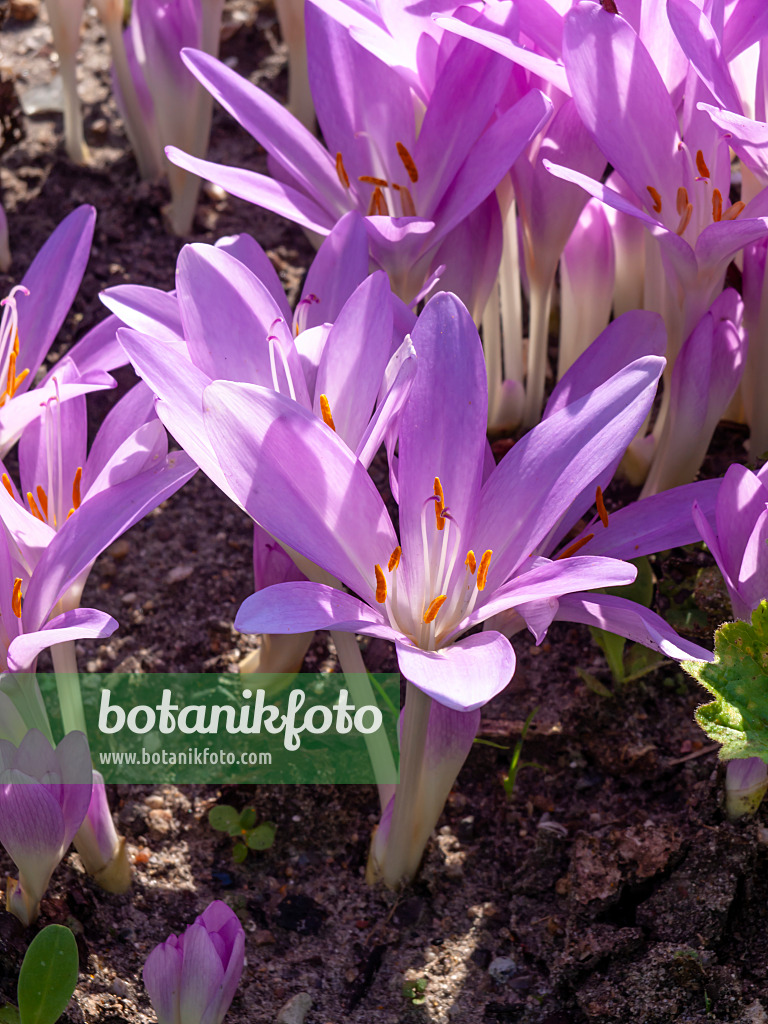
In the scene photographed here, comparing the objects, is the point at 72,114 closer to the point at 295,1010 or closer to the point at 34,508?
the point at 34,508

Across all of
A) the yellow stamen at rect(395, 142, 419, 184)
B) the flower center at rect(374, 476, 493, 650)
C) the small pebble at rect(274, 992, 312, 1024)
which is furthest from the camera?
the yellow stamen at rect(395, 142, 419, 184)

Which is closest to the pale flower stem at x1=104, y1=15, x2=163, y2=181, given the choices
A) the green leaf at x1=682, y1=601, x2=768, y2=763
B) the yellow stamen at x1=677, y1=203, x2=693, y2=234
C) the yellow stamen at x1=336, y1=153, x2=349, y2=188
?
the yellow stamen at x1=336, y1=153, x2=349, y2=188

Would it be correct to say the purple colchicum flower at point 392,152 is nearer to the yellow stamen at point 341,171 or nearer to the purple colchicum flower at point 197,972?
the yellow stamen at point 341,171

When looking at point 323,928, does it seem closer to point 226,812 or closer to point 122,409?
point 226,812

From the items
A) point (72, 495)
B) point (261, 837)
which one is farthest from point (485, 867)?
point (72, 495)

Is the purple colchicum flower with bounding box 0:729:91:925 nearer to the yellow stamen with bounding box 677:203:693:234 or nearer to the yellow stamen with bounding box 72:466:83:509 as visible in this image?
the yellow stamen with bounding box 72:466:83:509

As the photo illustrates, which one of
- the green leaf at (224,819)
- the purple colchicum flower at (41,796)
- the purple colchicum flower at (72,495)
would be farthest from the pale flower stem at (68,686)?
the green leaf at (224,819)
